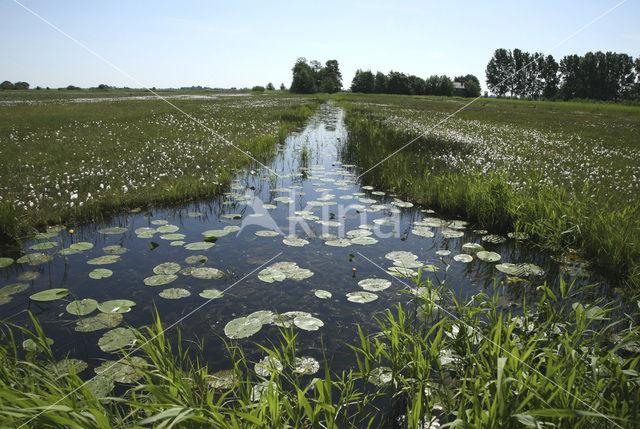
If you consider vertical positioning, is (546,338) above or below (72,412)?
below

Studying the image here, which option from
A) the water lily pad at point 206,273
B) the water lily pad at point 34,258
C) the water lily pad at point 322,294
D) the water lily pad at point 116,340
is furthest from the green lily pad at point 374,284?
the water lily pad at point 34,258

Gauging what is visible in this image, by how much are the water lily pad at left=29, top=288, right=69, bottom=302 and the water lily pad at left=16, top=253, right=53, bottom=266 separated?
2.92 feet

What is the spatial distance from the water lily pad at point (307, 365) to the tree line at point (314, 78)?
259 feet


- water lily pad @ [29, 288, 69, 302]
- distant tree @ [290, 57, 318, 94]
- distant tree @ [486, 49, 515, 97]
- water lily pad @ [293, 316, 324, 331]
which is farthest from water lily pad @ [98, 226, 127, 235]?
distant tree @ [486, 49, 515, 97]

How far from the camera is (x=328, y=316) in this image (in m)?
3.22

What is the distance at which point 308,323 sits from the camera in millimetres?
3039

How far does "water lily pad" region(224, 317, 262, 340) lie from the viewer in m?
2.87

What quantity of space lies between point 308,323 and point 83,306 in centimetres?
215

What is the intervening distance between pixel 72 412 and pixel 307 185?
6.92m

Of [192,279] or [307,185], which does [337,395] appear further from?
[307,185]

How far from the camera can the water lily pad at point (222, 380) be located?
2.35m

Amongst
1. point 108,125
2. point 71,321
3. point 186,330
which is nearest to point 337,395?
point 186,330

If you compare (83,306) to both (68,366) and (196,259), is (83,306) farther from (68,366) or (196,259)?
(196,259)

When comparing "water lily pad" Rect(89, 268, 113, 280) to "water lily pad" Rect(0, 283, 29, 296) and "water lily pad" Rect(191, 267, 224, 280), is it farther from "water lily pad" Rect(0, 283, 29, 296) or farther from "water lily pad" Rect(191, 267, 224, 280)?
"water lily pad" Rect(191, 267, 224, 280)
